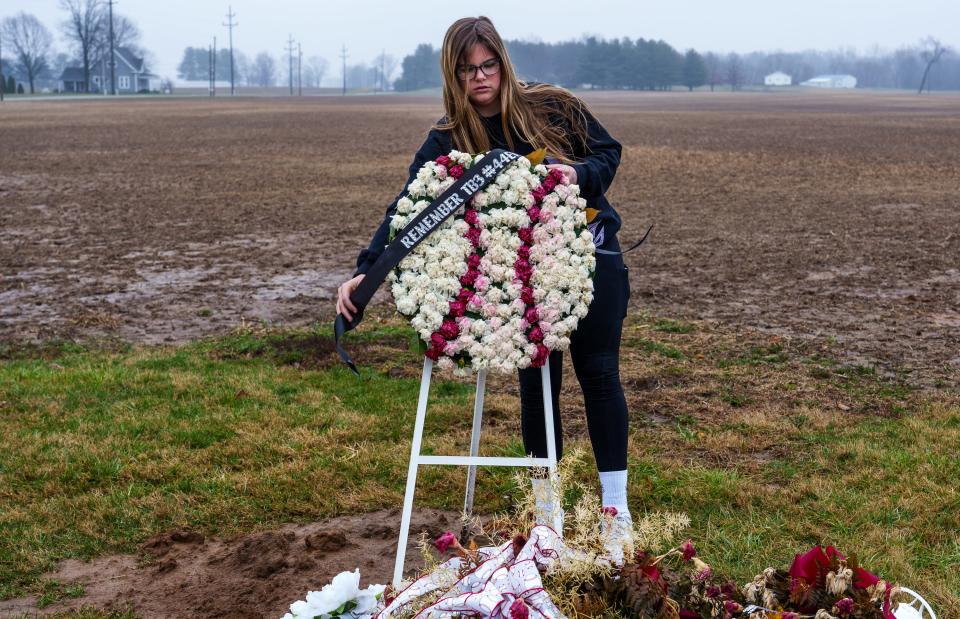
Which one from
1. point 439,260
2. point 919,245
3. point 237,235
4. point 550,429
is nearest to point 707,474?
point 550,429

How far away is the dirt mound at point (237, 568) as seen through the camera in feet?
13.3


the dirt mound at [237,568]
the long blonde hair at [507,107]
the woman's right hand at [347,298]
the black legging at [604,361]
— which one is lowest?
the dirt mound at [237,568]

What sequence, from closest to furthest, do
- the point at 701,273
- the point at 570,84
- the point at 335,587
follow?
1. the point at 335,587
2. the point at 701,273
3. the point at 570,84

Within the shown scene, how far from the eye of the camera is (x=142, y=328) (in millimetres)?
8859

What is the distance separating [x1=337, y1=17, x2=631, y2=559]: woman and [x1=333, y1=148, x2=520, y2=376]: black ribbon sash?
0.07m

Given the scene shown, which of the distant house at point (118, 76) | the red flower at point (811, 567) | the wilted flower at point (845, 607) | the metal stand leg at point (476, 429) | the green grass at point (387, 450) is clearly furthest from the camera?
the distant house at point (118, 76)

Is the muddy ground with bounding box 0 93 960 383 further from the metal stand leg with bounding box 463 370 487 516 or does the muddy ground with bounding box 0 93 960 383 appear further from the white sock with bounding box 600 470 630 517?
the metal stand leg with bounding box 463 370 487 516

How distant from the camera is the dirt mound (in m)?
4.06

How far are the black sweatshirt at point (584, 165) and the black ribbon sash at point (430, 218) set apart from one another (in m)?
0.10

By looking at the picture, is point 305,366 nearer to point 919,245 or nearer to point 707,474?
point 707,474

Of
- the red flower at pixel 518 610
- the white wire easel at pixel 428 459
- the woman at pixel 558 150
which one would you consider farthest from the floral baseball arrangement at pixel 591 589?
the woman at pixel 558 150

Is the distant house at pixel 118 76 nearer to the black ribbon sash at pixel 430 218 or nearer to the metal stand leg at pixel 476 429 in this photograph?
the metal stand leg at pixel 476 429

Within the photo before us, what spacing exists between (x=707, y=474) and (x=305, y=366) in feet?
11.1

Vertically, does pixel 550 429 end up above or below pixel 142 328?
above
